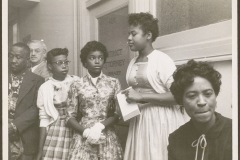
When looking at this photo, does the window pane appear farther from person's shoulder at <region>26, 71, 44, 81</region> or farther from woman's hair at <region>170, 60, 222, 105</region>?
person's shoulder at <region>26, 71, 44, 81</region>

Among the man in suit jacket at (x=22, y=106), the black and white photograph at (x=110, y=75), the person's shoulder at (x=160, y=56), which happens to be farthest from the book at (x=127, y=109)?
the man in suit jacket at (x=22, y=106)

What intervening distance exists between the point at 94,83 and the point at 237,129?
408mm

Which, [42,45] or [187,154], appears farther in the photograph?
[42,45]

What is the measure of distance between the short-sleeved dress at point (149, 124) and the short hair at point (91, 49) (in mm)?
98

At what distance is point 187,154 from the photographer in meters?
0.96

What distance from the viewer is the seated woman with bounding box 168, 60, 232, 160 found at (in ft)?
3.03

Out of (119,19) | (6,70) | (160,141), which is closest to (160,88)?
(160,141)

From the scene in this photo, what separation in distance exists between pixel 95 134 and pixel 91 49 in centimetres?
23

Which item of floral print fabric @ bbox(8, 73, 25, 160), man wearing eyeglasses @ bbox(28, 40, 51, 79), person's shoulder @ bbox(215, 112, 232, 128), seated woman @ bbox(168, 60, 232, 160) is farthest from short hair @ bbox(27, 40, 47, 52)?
person's shoulder @ bbox(215, 112, 232, 128)

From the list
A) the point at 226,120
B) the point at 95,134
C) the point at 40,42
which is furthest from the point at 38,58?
the point at 226,120

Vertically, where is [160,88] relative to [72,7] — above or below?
below

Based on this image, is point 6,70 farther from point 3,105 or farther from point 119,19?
point 119,19

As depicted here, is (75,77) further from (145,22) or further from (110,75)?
(145,22)

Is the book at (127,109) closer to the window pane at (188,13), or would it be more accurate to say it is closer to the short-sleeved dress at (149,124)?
the short-sleeved dress at (149,124)
